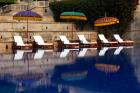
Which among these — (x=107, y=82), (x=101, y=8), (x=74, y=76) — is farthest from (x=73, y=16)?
(x=107, y=82)

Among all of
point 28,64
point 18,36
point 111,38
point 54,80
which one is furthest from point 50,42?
point 54,80

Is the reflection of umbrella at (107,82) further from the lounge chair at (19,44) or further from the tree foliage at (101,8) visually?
the tree foliage at (101,8)

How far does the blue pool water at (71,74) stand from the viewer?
899cm

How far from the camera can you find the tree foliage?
23.7 m

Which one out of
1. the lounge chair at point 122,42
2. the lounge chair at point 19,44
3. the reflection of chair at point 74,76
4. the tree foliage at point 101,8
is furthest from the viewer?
the tree foliage at point 101,8

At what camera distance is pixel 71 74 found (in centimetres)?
1153

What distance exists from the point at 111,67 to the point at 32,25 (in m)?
9.33

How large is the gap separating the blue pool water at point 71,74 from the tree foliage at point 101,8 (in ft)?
24.7

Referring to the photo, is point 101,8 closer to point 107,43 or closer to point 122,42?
point 122,42

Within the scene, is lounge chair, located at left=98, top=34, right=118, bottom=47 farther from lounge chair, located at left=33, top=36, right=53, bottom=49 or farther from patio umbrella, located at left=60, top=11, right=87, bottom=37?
lounge chair, located at left=33, top=36, right=53, bottom=49

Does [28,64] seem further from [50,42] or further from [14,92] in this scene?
[50,42]

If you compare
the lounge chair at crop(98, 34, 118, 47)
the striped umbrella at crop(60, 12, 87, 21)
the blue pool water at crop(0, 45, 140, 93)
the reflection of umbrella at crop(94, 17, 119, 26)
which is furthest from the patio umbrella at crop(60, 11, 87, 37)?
the blue pool water at crop(0, 45, 140, 93)

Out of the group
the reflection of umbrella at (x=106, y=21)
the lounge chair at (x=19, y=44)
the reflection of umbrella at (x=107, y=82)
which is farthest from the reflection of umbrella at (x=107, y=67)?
the reflection of umbrella at (x=106, y=21)

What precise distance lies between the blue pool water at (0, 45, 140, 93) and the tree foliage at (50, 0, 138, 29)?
24.7 feet
